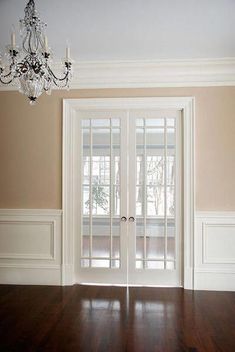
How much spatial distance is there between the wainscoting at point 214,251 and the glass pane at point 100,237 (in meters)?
1.18

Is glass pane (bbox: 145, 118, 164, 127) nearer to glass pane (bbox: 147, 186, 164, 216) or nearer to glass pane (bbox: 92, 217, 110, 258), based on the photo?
glass pane (bbox: 147, 186, 164, 216)

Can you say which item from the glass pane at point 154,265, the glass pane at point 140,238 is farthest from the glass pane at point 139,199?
the glass pane at point 154,265

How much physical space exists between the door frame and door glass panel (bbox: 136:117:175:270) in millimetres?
182

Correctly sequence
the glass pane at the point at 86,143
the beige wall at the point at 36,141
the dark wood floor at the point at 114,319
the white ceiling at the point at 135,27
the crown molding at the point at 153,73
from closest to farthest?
the dark wood floor at the point at 114,319, the white ceiling at the point at 135,27, the crown molding at the point at 153,73, the beige wall at the point at 36,141, the glass pane at the point at 86,143

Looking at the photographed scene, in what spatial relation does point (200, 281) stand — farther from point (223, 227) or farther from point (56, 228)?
point (56, 228)

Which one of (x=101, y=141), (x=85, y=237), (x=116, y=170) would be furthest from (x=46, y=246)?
(x=101, y=141)

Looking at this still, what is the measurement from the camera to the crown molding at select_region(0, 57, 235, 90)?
387 cm

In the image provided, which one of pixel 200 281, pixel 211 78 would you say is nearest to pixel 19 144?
pixel 211 78

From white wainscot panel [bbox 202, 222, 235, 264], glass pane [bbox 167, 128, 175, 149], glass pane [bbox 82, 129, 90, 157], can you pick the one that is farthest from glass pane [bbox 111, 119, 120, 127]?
white wainscot panel [bbox 202, 222, 235, 264]

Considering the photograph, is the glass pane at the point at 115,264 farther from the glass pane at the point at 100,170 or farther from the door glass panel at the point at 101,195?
the glass pane at the point at 100,170

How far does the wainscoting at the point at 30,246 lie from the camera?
13.2 ft

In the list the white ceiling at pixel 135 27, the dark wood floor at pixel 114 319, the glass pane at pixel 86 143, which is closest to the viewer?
the dark wood floor at pixel 114 319

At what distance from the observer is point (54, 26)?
304cm

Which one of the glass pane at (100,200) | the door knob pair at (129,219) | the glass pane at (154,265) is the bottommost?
the glass pane at (154,265)
